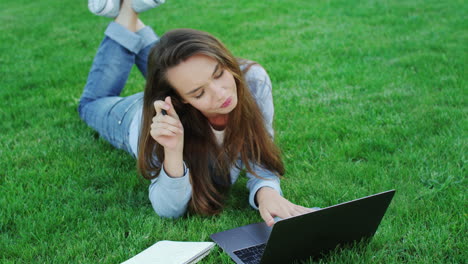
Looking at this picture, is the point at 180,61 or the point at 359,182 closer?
the point at 180,61

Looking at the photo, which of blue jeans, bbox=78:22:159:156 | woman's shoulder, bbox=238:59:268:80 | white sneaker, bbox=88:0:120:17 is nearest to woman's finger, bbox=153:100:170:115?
woman's shoulder, bbox=238:59:268:80

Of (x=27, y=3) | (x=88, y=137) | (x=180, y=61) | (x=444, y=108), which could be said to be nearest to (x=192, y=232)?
(x=180, y=61)

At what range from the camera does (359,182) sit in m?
3.03

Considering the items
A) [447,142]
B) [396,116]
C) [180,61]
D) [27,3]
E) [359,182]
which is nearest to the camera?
[180,61]

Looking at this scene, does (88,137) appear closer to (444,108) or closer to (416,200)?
(416,200)

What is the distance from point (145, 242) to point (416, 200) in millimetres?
1458

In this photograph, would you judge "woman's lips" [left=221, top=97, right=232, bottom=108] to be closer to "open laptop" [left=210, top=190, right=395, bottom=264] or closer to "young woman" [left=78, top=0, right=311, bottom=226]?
"young woman" [left=78, top=0, right=311, bottom=226]

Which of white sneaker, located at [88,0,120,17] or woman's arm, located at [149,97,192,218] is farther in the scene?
white sneaker, located at [88,0,120,17]

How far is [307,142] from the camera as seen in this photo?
3.63 metres

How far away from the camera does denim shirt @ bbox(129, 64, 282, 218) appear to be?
2.60 metres

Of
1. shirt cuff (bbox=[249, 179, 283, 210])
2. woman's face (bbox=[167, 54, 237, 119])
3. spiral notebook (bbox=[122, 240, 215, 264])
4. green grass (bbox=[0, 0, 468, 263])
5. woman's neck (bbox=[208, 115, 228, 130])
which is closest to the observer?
spiral notebook (bbox=[122, 240, 215, 264])

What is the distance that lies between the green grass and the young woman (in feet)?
0.52

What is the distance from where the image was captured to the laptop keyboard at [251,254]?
7.39ft

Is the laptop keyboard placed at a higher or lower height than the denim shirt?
lower
